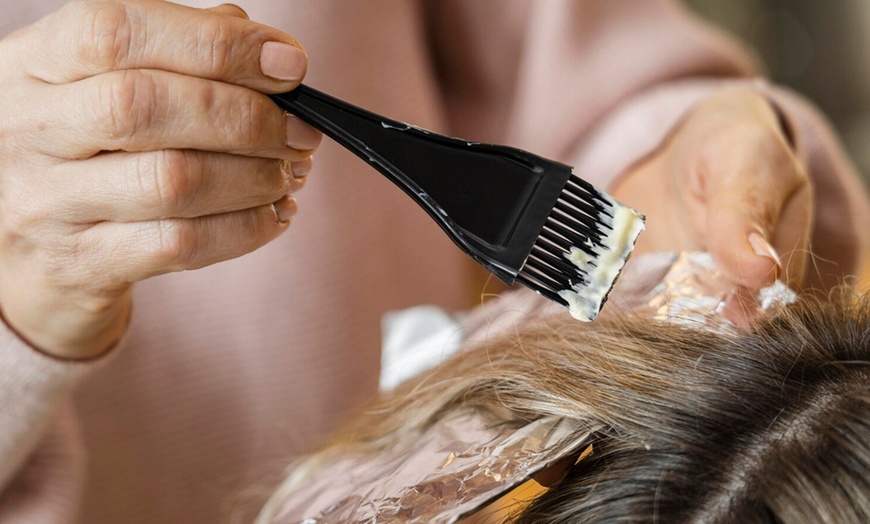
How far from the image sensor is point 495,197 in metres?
0.47

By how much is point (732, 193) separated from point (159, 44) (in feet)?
1.43

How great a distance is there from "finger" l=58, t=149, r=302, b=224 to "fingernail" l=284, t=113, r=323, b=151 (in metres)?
0.02

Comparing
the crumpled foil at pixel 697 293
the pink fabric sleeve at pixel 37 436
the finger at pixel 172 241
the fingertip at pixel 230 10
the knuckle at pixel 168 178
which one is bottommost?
the pink fabric sleeve at pixel 37 436

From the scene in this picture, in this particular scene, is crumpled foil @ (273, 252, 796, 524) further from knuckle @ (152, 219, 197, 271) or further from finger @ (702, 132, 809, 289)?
knuckle @ (152, 219, 197, 271)

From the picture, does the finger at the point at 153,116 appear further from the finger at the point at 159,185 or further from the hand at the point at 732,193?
the hand at the point at 732,193

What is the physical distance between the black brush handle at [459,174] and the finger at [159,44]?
3cm

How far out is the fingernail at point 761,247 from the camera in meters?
0.56

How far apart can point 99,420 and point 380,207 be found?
40cm

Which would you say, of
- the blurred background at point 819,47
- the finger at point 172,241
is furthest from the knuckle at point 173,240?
the blurred background at point 819,47

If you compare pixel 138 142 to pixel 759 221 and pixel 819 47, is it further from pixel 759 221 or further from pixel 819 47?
pixel 819 47

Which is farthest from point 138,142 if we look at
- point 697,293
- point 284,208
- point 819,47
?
point 819,47

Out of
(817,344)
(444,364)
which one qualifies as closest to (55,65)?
(444,364)

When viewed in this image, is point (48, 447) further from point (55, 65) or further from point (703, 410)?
point (703, 410)

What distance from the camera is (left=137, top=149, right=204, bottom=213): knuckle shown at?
1.48ft
